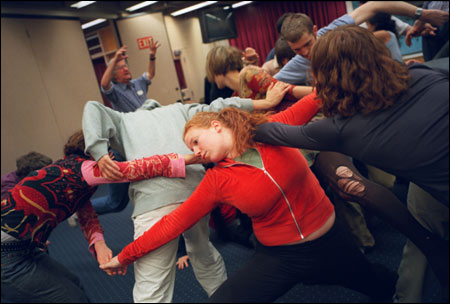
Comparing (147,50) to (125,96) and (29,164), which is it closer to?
(125,96)

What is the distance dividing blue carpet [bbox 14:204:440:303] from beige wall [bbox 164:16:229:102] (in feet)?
10.0

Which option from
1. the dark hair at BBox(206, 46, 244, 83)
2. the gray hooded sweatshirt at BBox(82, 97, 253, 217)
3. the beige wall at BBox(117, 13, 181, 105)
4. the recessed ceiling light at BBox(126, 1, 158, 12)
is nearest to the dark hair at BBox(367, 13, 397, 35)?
the dark hair at BBox(206, 46, 244, 83)

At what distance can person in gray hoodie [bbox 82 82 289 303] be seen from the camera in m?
1.31

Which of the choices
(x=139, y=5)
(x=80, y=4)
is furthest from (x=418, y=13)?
(x=139, y=5)

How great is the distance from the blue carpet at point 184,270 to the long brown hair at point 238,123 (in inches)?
40.2

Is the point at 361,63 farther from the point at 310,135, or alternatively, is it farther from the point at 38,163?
the point at 38,163

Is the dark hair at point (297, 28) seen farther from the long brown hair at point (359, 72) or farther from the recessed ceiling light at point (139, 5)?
the recessed ceiling light at point (139, 5)

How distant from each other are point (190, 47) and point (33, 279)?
5254 millimetres

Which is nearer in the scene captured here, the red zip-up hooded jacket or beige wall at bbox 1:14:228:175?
the red zip-up hooded jacket

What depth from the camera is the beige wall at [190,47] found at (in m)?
5.89

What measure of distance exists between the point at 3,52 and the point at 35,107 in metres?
0.75

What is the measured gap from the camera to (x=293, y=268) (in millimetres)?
1225

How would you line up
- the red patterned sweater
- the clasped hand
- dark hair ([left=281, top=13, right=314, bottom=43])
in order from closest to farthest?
1. the clasped hand
2. the red patterned sweater
3. dark hair ([left=281, top=13, right=314, bottom=43])

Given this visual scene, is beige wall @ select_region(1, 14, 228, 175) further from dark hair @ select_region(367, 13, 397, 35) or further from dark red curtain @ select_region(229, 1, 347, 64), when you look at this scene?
dark red curtain @ select_region(229, 1, 347, 64)
